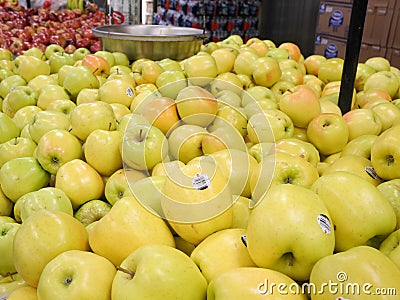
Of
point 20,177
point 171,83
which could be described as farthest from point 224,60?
point 20,177

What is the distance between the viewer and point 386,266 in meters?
0.67

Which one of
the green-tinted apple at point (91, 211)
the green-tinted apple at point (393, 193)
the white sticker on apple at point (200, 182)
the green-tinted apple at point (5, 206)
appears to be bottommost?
the green-tinted apple at point (5, 206)

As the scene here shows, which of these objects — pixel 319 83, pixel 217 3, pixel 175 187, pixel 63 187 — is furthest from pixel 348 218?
pixel 217 3

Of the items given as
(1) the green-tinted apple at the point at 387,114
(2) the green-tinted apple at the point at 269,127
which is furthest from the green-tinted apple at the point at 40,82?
(1) the green-tinted apple at the point at 387,114

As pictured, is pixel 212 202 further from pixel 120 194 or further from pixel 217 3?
pixel 217 3

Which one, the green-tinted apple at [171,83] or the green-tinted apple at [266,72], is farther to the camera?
the green-tinted apple at [266,72]

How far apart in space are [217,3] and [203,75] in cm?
481

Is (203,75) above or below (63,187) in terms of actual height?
above

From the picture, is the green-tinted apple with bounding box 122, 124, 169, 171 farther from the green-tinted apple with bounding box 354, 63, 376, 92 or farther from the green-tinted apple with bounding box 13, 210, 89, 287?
the green-tinted apple with bounding box 354, 63, 376, 92

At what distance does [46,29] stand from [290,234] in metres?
Answer: 4.17

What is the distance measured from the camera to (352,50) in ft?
4.98

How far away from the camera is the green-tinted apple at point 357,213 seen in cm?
79

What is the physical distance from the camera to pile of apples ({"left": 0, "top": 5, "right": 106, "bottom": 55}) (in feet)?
12.6

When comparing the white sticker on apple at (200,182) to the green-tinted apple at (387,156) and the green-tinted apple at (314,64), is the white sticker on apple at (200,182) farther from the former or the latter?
the green-tinted apple at (314,64)
